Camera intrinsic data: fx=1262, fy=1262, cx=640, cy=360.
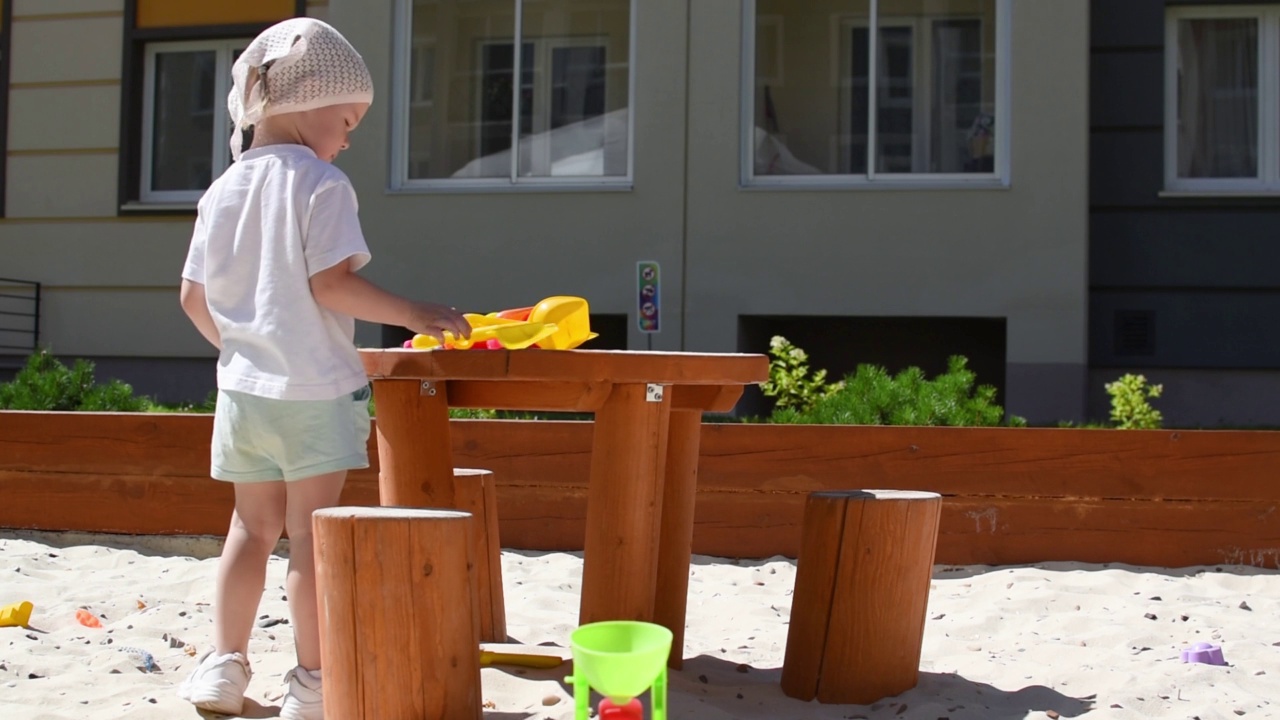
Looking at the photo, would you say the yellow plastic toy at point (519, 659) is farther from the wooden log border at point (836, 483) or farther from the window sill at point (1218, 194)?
the window sill at point (1218, 194)

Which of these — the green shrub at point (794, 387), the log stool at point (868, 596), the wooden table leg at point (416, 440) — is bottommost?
the log stool at point (868, 596)

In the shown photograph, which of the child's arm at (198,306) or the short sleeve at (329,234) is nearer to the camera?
the short sleeve at (329,234)

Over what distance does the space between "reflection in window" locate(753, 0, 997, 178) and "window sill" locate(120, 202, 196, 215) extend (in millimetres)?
4307

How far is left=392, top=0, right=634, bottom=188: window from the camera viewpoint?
901cm

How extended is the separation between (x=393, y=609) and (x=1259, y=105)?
829 centimetres

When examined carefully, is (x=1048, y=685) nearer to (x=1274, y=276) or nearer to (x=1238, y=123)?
(x=1274, y=276)

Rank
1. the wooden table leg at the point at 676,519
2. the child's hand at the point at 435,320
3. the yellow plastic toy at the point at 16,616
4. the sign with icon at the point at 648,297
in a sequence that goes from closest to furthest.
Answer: the child's hand at the point at 435,320, the wooden table leg at the point at 676,519, the yellow plastic toy at the point at 16,616, the sign with icon at the point at 648,297

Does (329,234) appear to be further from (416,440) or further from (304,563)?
(304,563)

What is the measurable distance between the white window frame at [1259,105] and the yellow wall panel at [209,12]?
6.42 m

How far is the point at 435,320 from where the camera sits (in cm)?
281

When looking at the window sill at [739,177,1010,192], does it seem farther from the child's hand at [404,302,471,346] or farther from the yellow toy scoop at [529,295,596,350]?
the child's hand at [404,302,471,346]

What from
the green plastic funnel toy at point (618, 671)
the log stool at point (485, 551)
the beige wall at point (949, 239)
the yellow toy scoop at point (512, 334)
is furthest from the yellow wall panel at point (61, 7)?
the green plastic funnel toy at point (618, 671)

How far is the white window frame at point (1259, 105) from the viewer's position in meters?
8.73

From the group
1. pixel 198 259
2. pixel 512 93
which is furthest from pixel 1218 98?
pixel 198 259
